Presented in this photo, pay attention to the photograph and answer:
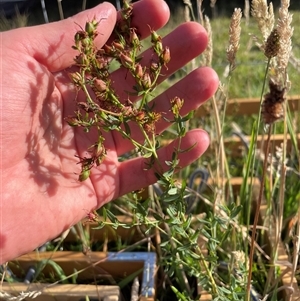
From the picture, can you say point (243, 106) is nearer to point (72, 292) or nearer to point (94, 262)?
point (94, 262)

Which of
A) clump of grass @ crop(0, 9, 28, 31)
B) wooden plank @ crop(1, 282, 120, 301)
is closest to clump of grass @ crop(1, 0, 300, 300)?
wooden plank @ crop(1, 282, 120, 301)

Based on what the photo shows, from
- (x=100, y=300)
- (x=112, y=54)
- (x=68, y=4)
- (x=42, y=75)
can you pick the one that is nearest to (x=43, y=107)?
(x=42, y=75)

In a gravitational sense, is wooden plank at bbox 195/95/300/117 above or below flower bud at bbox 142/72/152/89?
below

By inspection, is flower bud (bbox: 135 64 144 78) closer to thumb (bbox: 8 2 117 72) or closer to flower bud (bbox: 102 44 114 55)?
flower bud (bbox: 102 44 114 55)

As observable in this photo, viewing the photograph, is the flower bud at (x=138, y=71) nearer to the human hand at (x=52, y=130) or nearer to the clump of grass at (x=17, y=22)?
the human hand at (x=52, y=130)

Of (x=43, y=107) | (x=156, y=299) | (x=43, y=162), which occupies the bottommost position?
(x=156, y=299)

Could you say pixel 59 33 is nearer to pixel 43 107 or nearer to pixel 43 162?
pixel 43 107

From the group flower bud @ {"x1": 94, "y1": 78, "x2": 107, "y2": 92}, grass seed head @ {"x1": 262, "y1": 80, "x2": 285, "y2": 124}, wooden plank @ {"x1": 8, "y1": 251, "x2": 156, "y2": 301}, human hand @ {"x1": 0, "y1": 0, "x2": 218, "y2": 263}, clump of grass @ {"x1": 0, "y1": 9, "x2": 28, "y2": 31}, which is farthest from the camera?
clump of grass @ {"x1": 0, "y1": 9, "x2": 28, "y2": 31}

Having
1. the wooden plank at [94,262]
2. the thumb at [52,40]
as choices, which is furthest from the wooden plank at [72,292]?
the thumb at [52,40]

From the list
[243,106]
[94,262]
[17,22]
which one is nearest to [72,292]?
[94,262]
